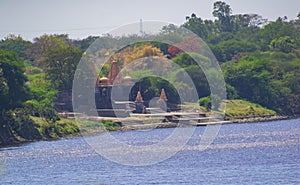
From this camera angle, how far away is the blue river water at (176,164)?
4409cm

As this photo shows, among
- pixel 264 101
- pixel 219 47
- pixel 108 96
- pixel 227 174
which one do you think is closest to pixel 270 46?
pixel 219 47

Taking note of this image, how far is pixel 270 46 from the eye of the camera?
145 metres

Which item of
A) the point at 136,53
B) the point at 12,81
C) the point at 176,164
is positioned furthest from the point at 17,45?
the point at 176,164

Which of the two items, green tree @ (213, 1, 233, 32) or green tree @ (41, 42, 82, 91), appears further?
green tree @ (213, 1, 233, 32)

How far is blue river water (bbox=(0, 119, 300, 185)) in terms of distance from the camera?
1736 inches

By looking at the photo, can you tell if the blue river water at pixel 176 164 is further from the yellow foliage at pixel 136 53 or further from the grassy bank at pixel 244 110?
the yellow foliage at pixel 136 53

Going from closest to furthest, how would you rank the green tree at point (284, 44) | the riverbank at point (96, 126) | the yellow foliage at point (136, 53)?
1. the riverbank at point (96, 126)
2. the yellow foliage at point (136, 53)
3. the green tree at point (284, 44)

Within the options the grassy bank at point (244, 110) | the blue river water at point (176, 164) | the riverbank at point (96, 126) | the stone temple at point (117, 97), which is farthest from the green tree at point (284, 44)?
the blue river water at point (176, 164)

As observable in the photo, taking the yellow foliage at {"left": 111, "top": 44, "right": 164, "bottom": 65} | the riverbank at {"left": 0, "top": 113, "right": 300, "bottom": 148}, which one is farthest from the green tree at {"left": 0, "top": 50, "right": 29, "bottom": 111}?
the yellow foliage at {"left": 111, "top": 44, "right": 164, "bottom": 65}

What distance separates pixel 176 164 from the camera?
5122 cm

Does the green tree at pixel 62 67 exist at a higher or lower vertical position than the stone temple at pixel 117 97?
higher

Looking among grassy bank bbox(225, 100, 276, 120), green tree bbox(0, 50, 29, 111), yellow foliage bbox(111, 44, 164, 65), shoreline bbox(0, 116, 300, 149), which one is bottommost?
shoreline bbox(0, 116, 300, 149)

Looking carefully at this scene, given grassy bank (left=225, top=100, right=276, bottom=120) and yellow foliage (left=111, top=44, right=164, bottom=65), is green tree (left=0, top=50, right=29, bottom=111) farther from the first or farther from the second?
yellow foliage (left=111, top=44, right=164, bottom=65)

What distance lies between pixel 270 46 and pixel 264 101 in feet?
114
